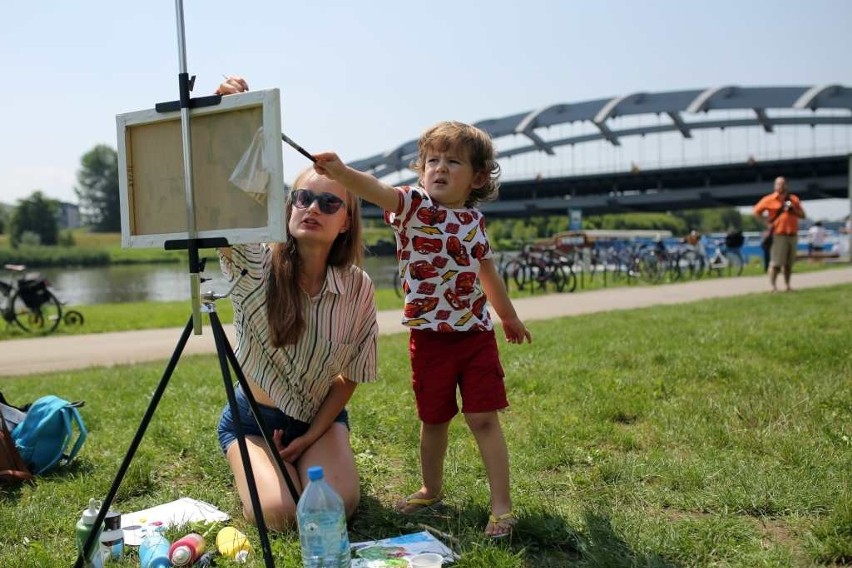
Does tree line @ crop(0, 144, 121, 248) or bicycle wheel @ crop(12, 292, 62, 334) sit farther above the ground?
tree line @ crop(0, 144, 121, 248)

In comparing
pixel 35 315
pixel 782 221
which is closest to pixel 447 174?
pixel 782 221

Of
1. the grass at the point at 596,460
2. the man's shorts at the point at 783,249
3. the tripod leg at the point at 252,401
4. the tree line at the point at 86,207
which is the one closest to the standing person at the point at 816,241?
the man's shorts at the point at 783,249

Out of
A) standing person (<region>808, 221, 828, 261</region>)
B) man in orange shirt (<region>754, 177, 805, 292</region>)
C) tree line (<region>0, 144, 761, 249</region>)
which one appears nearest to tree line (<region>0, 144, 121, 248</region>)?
tree line (<region>0, 144, 761, 249</region>)

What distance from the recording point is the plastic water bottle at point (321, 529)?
2475 millimetres

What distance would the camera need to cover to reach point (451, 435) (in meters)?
4.34

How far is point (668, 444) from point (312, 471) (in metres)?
2.26

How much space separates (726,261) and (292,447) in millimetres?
23053

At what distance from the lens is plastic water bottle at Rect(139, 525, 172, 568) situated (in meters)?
2.69

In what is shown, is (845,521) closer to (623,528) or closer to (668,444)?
(623,528)

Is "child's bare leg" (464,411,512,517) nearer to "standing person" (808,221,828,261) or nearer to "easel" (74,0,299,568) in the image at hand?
"easel" (74,0,299,568)

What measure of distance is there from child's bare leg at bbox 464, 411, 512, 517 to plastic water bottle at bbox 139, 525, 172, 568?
47.7 inches

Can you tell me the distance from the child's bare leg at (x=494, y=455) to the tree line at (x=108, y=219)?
1190 inches

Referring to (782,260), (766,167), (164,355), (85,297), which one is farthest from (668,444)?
(766,167)

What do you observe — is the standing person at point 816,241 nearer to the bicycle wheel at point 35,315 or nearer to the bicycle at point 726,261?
the bicycle at point 726,261
